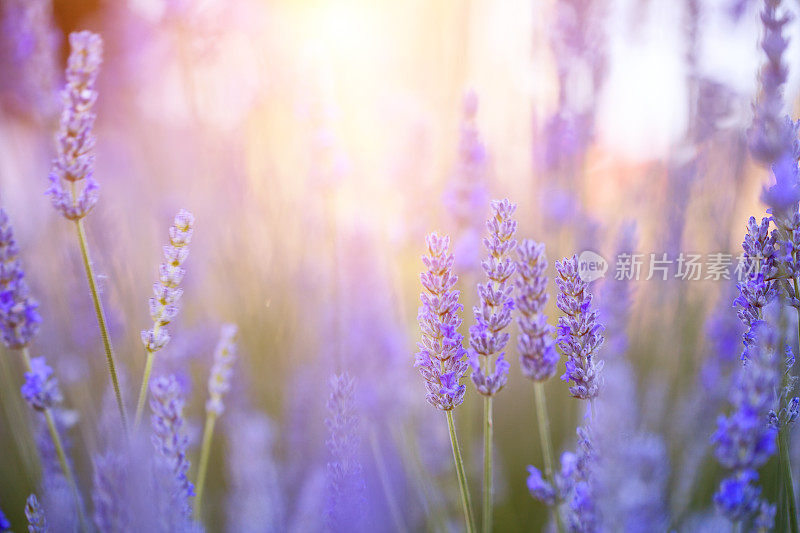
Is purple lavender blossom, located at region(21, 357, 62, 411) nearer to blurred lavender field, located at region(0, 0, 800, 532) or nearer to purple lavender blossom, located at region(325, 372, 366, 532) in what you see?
blurred lavender field, located at region(0, 0, 800, 532)

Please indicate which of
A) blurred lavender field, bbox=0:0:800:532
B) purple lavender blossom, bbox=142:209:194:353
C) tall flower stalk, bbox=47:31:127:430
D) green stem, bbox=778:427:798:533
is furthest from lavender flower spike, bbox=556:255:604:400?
tall flower stalk, bbox=47:31:127:430

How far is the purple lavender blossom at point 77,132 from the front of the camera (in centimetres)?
94

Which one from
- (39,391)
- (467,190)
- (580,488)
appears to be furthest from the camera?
(467,190)

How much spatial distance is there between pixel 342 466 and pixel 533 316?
0.52 meters

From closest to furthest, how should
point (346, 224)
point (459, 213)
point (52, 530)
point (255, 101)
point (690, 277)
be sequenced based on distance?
point (52, 530), point (459, 213), point (690, 277), point (346, 224), point (255, 101)

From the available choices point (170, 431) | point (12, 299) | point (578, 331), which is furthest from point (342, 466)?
point (12, 299)

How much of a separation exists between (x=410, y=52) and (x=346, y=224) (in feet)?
4.19

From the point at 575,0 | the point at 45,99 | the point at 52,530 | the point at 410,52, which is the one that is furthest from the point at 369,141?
the point at 52,530

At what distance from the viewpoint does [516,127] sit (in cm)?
326

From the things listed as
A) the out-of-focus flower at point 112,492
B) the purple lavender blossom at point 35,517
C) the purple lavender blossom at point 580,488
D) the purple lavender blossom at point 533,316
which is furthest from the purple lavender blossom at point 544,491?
the purple lavender blossom at point 35,517

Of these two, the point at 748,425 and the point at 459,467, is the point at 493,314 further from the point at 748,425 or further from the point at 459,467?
the point at 748,425

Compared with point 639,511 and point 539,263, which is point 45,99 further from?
point 639,511

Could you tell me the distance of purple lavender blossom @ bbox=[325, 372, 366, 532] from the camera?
113 centimetres

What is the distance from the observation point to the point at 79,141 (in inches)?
37.4
